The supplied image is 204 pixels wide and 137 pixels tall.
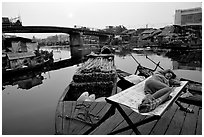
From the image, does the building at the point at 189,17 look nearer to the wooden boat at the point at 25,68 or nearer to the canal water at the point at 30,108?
the canal water at the point at 30,108

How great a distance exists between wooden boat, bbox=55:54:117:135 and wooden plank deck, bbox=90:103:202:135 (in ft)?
0.84

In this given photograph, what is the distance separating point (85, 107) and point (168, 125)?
275cm

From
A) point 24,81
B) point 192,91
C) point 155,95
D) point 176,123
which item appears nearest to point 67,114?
point 155,95

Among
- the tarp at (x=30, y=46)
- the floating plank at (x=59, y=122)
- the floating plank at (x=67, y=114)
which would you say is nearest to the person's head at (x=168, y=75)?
the floating plank at (x=67, y=114)

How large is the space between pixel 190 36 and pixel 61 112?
44.6 metres

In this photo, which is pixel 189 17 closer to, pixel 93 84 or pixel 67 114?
pixel 93 84

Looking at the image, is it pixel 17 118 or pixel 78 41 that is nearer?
pixel 17 118

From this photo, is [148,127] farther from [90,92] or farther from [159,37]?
[159,37]

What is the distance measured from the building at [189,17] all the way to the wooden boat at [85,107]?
47936 mm

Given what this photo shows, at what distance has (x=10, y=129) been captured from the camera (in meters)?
7.11

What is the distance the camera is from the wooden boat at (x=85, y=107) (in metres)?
4.36

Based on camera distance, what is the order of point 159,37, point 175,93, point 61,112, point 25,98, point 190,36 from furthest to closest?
point 159,37, point 190,36, point 25,98, point 61,112, point 175,93

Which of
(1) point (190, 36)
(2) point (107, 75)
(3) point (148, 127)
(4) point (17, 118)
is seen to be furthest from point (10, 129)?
(1) point (190, 36)

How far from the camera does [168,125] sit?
12.9 ft
